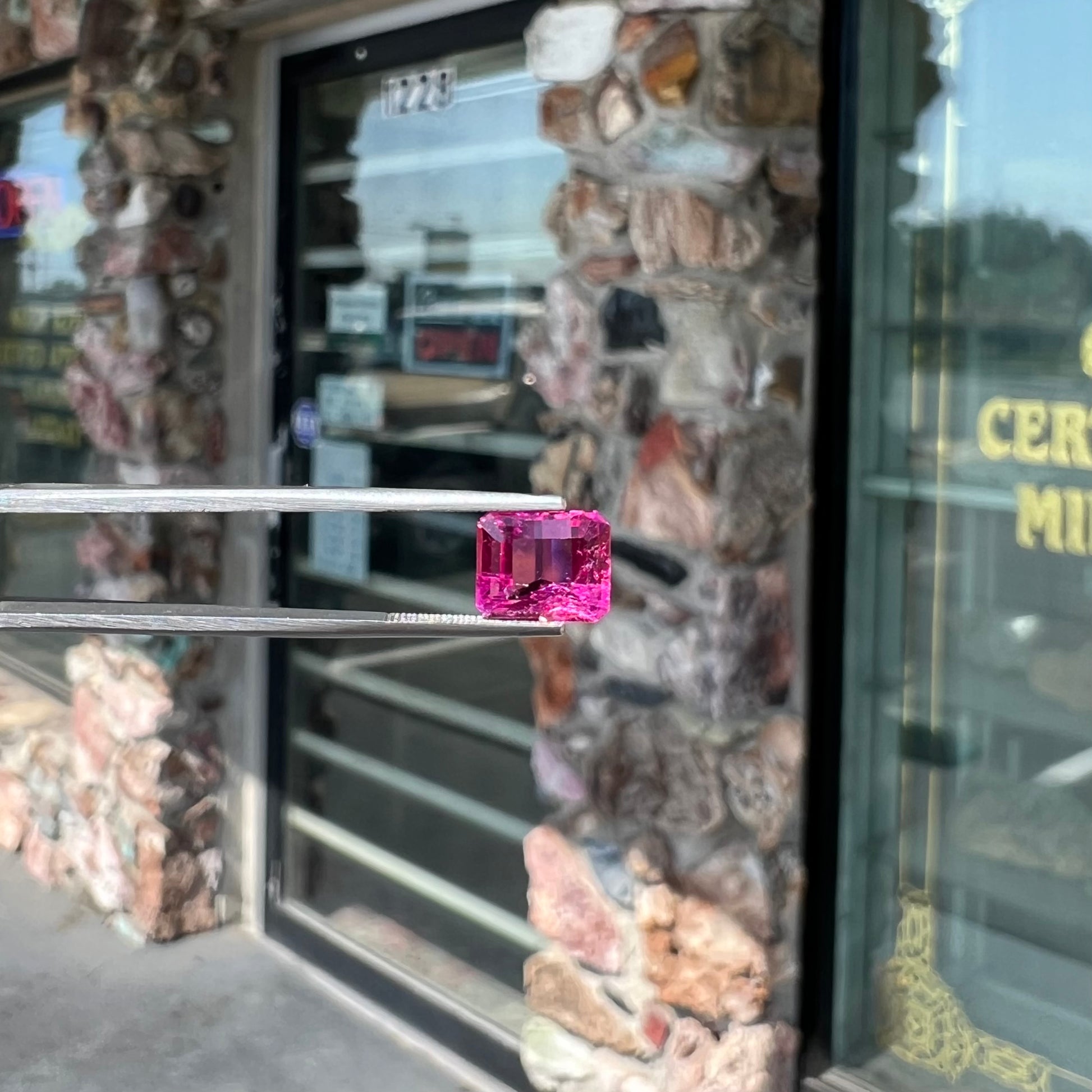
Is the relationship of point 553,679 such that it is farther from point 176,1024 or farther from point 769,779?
point 176,1024

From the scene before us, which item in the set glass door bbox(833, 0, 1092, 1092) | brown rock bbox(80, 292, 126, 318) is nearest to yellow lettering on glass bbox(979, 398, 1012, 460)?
glass door bbox(833, 0, 1092, 1092)

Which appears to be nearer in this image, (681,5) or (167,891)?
(681,5)

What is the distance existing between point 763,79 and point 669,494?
65cm

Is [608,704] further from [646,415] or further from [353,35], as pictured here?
[353,35]

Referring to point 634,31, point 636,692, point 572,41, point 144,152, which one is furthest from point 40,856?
point 634,31

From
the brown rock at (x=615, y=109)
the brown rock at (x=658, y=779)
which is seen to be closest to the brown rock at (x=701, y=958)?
the brown rock at (x=658, y=779)

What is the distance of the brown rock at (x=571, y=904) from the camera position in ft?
8.06

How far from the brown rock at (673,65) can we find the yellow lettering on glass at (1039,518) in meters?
0.80

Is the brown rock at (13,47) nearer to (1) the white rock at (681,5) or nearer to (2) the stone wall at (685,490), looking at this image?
(2) the stone wall at (685,490)

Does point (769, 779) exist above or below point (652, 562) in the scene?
below

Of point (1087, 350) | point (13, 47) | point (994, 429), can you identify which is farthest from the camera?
point (13, 47)

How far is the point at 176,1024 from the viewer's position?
318cm

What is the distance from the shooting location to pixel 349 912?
11.2 ft

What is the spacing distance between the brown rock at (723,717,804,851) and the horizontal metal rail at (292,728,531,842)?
77 cm
